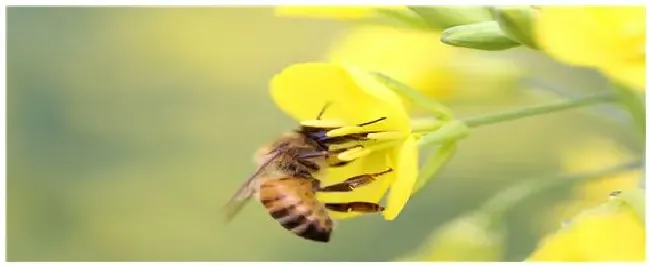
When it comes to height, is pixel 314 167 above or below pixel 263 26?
below

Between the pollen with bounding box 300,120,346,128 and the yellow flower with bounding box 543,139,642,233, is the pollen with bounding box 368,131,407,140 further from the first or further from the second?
the yellow flower with bounding box 543,139,642,233

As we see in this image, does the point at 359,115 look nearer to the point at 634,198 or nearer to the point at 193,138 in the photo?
the point at 193,138

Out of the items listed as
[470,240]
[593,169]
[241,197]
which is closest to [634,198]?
[593,169]

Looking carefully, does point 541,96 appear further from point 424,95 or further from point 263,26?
point 263,26

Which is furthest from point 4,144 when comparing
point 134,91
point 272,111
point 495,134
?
point 495,134

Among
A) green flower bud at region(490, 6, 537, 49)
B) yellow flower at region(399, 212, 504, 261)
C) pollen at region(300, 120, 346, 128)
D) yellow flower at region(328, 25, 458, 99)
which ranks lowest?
yellow flower at region(399, 212, 504, 261)

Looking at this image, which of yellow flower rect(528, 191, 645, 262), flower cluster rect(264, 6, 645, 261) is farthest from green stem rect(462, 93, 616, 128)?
yellow flower rect(528, 191, 645, 262)

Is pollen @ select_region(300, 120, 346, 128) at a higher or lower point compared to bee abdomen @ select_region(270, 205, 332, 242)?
higher
